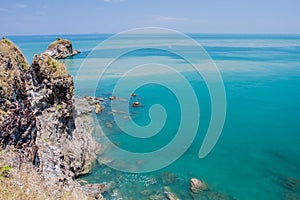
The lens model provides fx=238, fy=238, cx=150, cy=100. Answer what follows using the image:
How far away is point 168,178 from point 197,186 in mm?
2968

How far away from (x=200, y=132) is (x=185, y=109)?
31.4 feet

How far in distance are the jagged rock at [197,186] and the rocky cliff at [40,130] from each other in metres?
8.30

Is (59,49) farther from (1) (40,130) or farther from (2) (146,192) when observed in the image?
(2) (146,192)

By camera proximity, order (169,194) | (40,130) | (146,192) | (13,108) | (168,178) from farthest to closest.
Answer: (168,178) → (146,192) → (169,194) → (40,130) → (13,108)

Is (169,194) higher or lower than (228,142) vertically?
lower

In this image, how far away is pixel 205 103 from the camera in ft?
154

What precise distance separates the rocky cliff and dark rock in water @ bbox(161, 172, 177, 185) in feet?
20.0

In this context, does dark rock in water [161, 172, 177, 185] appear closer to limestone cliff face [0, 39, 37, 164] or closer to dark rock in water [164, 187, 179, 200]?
dark rock in water [164, 187, 179, 200]

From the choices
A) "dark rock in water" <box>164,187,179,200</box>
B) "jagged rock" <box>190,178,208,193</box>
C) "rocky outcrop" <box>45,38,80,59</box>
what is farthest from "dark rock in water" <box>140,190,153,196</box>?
"rocky outcrop" <box>45,38,80,59</box>

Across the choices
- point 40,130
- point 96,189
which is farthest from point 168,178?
point 40,130

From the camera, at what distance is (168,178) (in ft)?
78.3

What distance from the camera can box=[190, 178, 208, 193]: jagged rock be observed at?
22141 mm

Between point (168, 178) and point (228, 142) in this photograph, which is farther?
point (228, 142)

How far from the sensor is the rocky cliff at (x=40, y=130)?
12484 millimetres
